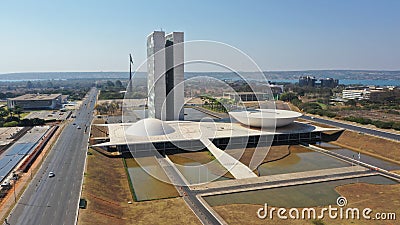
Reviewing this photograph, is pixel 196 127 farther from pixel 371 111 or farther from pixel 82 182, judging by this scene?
pixel 371 111

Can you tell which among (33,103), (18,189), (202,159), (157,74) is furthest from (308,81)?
(18,189)

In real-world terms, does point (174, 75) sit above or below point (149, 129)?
above

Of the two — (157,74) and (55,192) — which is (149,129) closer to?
(157,74)

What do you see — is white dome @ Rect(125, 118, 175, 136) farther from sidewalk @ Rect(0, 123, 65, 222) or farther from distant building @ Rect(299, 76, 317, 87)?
distant building @ Rect(299, 76, 317, 87)

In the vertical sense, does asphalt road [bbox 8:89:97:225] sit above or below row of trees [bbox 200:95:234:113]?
below

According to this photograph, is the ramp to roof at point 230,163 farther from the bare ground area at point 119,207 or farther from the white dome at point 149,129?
the bare ground area at point 119,207

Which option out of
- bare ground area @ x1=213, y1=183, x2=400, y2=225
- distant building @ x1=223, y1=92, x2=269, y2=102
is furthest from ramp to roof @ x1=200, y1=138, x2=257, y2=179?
distant building @ x1=223, y1=92, x2=269, y2=102
